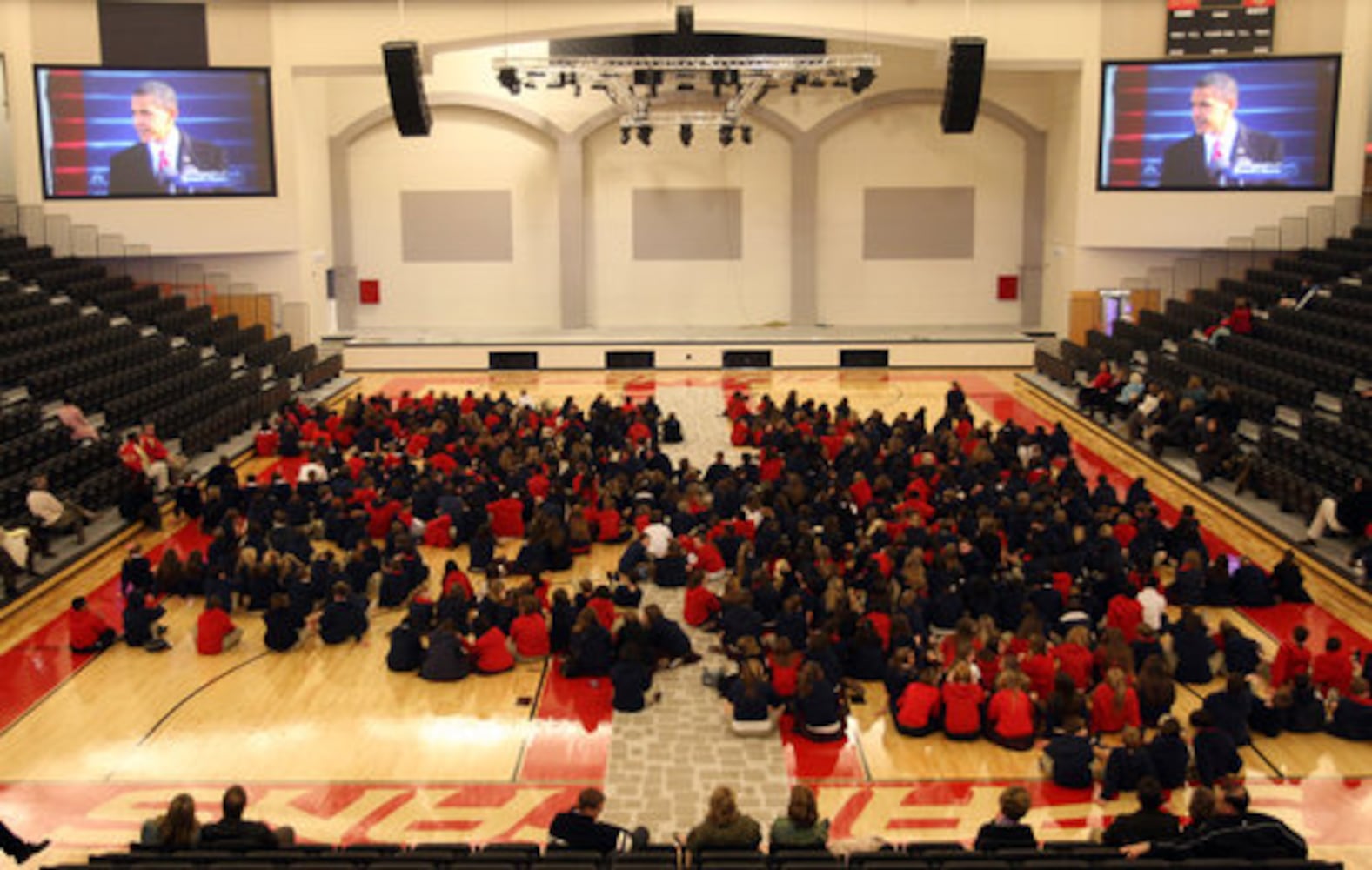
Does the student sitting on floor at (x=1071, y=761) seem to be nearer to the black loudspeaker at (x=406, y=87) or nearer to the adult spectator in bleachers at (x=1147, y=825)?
the adult spectator in bleachers at (x=1147, y=825)

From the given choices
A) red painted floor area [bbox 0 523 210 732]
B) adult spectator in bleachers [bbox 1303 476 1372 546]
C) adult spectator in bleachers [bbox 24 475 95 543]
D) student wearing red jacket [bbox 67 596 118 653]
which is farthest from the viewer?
adult spectator in bleachers [bbox 24 475 95 543]

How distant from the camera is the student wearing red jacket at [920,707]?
12680 mm

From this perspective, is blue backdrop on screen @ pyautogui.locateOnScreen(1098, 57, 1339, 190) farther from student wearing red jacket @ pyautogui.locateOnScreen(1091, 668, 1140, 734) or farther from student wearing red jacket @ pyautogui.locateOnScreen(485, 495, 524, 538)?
student wearing red jacket @ pyautogui.locateOnScreen(1091, 668, 1140, 734)

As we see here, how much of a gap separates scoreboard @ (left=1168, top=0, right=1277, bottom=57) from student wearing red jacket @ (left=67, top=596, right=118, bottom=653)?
1022 inches

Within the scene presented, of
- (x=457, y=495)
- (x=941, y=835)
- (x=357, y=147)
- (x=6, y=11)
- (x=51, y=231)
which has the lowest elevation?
(x=941, y=835)

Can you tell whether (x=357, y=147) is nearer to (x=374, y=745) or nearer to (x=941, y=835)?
(x=374, y=745)

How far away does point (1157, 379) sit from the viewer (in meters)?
27.0

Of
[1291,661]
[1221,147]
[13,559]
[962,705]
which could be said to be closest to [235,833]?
[962,705]

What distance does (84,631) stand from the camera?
1506 centimetres

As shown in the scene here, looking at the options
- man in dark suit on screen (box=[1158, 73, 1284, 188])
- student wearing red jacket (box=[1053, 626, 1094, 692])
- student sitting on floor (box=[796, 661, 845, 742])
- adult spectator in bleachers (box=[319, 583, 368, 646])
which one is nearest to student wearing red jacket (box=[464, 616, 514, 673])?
adult spectator in bleachers (box=[319, 583, 368, 646])

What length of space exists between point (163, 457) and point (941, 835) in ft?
49.1

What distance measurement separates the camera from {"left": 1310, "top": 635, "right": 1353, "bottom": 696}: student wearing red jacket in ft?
43.1

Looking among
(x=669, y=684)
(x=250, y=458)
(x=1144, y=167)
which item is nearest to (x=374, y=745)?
(x=669, y=684)

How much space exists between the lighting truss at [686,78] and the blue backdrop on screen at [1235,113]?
5.92m
